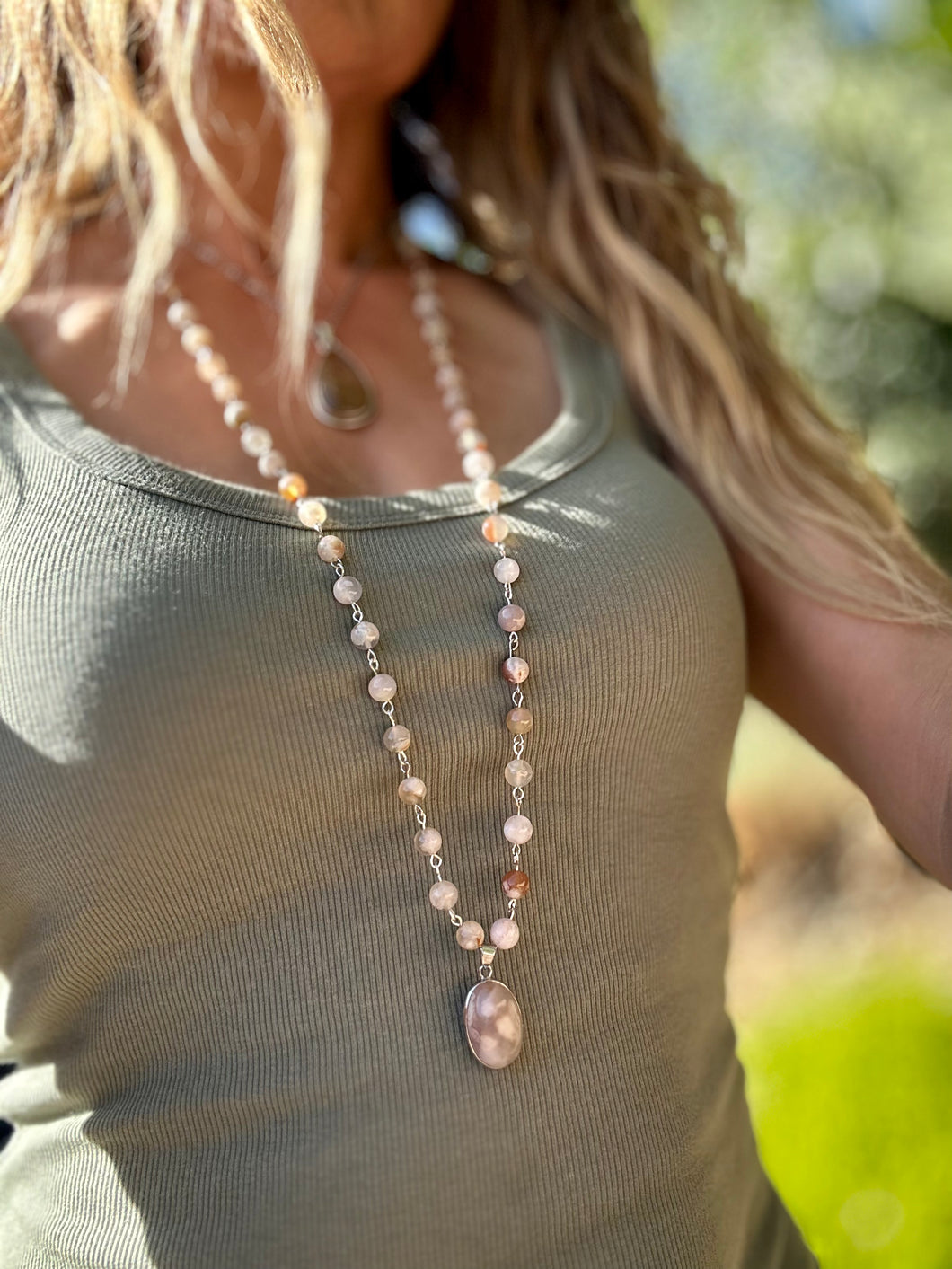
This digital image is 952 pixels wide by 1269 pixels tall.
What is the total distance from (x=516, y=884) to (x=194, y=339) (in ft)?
2.23

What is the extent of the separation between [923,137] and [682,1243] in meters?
2.56

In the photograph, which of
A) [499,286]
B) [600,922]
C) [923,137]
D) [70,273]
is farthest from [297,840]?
[923,137]

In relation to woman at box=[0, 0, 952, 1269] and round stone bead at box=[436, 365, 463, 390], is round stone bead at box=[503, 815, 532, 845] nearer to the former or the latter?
woman at box=[0, 0, 952, 1269]

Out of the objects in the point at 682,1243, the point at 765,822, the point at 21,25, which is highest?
the point at 21,25

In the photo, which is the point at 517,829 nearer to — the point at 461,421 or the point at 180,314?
the point at 461,421

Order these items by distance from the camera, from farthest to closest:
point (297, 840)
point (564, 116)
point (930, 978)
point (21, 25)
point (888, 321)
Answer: point (888, 321), point (930, 978), point (564, 116), point (21, 25), point (297, 840)

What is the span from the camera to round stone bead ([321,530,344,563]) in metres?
0.95

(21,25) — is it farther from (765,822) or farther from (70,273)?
(765,822)

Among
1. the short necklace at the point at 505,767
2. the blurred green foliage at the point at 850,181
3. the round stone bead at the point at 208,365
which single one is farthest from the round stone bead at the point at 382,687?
the blurred green foliage at the point at 850,181

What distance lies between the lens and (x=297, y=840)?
0.88 m

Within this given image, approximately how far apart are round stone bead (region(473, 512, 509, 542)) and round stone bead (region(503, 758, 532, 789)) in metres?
0.21

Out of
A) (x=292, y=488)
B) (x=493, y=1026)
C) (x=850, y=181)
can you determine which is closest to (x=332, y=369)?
(x=292, y=488)

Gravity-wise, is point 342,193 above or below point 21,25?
below

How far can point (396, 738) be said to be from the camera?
2.96ft
